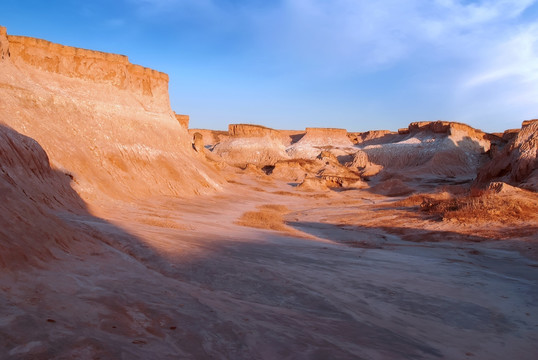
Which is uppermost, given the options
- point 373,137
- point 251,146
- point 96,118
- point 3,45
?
point 373,137

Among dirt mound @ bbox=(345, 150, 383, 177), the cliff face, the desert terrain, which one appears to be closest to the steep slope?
dirt mound @ bbox=(345, 150, 383, 177)

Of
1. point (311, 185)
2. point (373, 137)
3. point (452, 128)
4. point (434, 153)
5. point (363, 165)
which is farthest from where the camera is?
point (373, 137)

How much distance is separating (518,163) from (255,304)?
22271 mm

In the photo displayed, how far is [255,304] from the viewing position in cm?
403

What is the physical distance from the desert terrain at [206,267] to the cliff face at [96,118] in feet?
0.34

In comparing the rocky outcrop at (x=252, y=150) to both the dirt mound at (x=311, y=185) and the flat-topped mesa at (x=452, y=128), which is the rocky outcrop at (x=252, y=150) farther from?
the flat-topped mesa at (x=452, y=128)

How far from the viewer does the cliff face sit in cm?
1412

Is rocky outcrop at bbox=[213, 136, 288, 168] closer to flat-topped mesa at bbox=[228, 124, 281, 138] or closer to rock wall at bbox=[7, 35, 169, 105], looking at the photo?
flat-topped mesa at bbox=[228, 124, 281, 138]

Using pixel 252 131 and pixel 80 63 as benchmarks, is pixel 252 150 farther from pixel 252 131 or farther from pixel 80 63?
pixel 80 63

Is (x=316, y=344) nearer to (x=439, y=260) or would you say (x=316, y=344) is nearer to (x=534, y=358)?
(x=534, y=358)

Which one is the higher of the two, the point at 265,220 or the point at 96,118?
the point at 96,118

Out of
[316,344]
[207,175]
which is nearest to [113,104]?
[207,175]

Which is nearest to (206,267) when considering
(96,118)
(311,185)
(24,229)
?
(24,229)

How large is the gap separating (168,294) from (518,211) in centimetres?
1271
